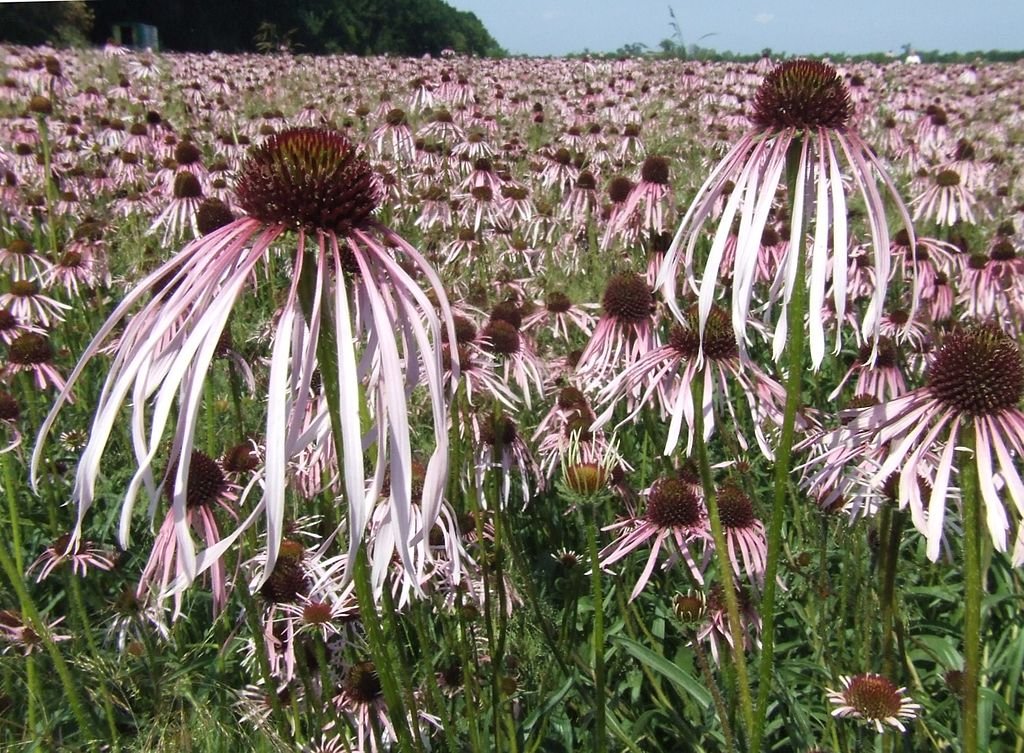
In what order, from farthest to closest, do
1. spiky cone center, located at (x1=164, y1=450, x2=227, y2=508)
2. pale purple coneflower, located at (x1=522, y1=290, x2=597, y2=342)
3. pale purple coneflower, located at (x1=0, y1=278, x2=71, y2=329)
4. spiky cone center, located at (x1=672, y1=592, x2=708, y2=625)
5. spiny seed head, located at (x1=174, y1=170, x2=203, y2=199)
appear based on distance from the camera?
spiny seed head, located at (x1=174, y1=170, x2=203, y2=199) < pale purple coneflower, located at (x1=0, y1=278, x2=71, y2=329) < pale purple coneflower, located at (x1=522, y1=290, x2=597, y2=342) < spiky cone center, located at (x1=164, y1=450, x2=227, y2=508) < spiky cone center, located at (x1=672, y1=592, x2=708, y2=625)

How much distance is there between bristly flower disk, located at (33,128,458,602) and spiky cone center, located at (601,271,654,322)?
4.04ft

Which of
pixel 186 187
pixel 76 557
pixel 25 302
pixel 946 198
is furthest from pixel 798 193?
pixel 946 198

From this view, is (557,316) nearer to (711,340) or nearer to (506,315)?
(506,315)

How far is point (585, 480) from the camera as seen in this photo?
50.3 inches

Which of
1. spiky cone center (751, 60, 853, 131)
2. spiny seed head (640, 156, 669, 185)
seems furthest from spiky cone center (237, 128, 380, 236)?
spiny seed head (640, 156, 669, 185)

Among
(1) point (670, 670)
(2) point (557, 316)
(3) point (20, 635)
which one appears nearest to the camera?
(1) point (670, 670)

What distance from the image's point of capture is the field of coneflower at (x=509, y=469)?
0.83 m

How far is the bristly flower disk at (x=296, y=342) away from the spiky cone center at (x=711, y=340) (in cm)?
81

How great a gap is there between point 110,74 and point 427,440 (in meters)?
7.17

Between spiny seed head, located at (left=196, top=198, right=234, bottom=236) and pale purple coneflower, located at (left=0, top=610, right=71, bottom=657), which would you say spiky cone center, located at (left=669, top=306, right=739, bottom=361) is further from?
spiny seed head, located at (left=196, top=198, right=234, bottom=236)

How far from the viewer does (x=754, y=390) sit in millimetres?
1715

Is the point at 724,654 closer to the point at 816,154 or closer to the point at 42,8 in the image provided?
the point at 816,154

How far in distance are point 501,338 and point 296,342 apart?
4.30 ft

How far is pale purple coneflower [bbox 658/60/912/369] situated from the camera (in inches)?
37.6
